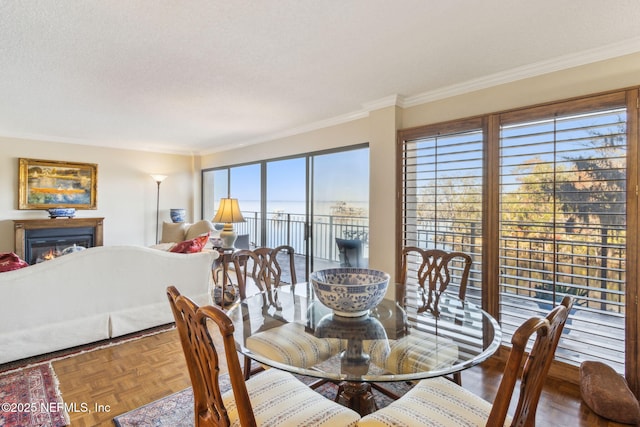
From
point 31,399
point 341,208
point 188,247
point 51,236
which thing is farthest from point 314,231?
point 51,236

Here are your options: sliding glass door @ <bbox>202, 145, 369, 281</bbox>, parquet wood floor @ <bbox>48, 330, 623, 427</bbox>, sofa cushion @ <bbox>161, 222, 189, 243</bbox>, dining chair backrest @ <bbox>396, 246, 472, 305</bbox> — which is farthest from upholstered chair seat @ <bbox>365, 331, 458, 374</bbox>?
sofa cushion @ <bbox>161, 222, 189, 243</bbox>

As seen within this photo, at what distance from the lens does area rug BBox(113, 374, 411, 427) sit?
6.10ft

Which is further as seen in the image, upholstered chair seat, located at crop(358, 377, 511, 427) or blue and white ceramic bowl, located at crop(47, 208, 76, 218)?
blue and white ceramic bowl, located at crop(47, 208, 76, 218)

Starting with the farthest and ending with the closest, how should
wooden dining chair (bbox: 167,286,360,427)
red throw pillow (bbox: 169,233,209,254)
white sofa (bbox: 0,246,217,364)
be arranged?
1. red throw pillow (bbox: 169,233,209,254)
2. white sofa (bbox: 0,246,217,364)
3. wooden dining chair (bbox: 167,286,360,427)

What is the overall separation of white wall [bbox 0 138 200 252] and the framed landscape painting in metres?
0.10

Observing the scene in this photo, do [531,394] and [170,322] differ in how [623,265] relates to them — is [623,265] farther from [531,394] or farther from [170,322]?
[170,322]

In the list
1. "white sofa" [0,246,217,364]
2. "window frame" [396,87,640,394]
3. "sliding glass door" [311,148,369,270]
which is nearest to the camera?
"window frame" [396,87,640,394]

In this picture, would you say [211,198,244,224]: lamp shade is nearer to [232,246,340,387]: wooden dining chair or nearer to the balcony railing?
the balcony railing

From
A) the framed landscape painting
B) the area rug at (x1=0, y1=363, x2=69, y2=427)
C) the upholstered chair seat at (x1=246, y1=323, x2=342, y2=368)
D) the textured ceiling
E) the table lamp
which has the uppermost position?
the textured ceiling

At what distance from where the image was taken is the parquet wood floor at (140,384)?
1973 mm

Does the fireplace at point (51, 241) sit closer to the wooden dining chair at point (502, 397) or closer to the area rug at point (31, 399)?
the area rug at point (31, 399)

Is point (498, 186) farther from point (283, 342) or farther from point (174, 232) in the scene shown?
point (174, 232)

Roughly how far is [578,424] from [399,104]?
2.88 metres

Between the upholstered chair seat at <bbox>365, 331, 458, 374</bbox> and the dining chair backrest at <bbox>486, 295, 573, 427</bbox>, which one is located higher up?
the dining chair backrest at <bbox>486, 295, 573, 427</bbox>
